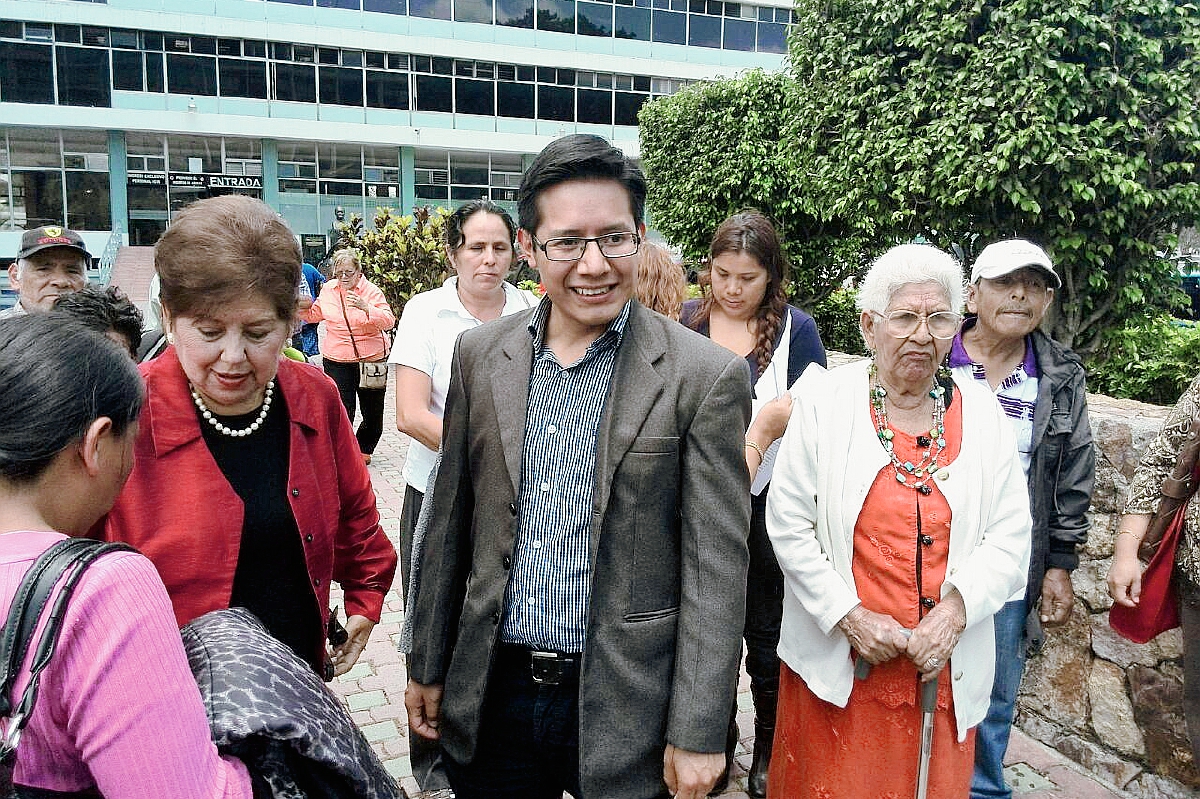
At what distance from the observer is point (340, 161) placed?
29.8 meters

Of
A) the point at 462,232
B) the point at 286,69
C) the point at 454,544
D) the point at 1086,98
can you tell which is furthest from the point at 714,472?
the point at 286,69

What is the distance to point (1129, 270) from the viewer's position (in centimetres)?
630

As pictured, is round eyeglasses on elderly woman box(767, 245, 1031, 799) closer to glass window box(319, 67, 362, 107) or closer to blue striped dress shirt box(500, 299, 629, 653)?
blue striped dress shirt box(500, 299, 629, 653)

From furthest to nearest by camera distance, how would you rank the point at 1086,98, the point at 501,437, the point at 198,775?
the point at 1086,98
the point at 501,437
the point at 198,775

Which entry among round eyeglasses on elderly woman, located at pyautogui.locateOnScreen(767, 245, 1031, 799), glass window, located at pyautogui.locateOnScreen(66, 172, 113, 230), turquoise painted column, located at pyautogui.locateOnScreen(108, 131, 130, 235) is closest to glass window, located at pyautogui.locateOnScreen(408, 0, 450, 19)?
turquoise painted column, located at pyautogui.locateOnScreen(108, 131, 130, 235)

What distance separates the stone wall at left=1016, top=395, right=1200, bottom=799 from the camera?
3.38 m

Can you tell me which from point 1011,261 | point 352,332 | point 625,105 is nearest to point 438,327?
point 1011,261

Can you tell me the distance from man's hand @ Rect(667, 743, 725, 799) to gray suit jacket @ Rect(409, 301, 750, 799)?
3cm

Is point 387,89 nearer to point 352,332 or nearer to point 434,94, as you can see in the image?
point 434,94

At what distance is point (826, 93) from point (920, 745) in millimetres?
6445

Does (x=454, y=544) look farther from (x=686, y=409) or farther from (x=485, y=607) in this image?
(x=686, y=409)

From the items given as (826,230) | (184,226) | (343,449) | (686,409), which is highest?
(826,230)

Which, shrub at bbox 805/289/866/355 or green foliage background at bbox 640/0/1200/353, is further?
shrub at bbox 805/289/866/355

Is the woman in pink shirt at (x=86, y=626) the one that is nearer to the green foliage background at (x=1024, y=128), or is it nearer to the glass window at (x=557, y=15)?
the green foliage background at (x=1024, y=128)
